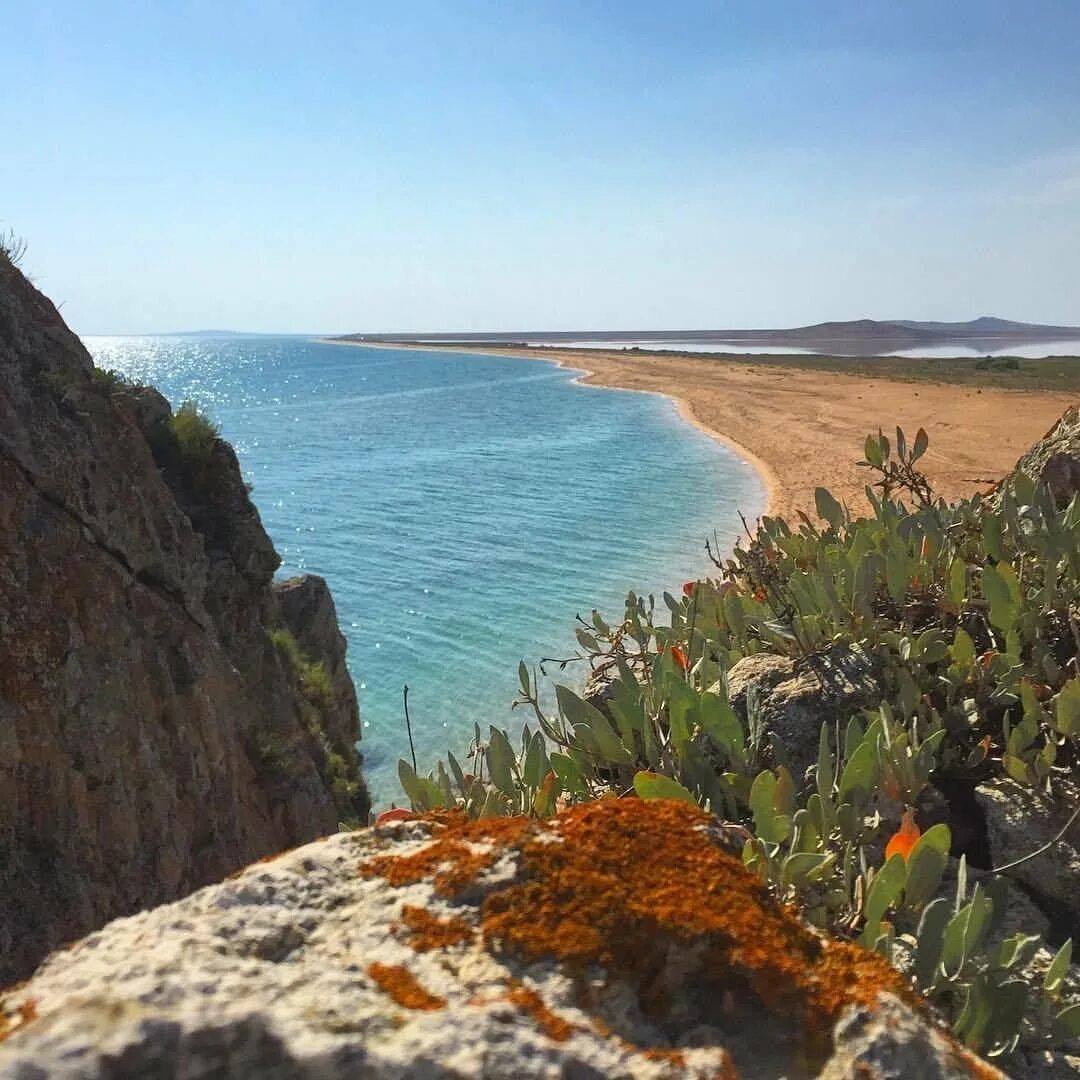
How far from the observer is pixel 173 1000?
1134mm

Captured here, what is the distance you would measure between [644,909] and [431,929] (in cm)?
36

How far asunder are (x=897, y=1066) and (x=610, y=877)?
1.65 ft

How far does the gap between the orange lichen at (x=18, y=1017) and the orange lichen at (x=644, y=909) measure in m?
0.57

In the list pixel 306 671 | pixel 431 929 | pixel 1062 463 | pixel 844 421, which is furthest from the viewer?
pixel 844 421

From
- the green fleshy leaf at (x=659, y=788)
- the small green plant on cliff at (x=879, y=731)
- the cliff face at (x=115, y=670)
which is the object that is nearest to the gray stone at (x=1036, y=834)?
the small green plant on cliff at (x=879, y=731)

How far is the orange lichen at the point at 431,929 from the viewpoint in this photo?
4.55 ft

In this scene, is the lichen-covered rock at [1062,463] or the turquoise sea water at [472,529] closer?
the lichen-covered rock at [1062,463]

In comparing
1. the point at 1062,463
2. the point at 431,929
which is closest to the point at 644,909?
the point at 431,929

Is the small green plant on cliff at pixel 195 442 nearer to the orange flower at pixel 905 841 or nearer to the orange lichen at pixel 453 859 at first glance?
the orange lichen at pixel 453 859

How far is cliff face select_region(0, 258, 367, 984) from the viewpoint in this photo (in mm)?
4629

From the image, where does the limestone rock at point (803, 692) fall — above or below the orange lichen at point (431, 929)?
below

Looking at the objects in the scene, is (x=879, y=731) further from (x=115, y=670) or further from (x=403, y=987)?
(x=115, y=670)

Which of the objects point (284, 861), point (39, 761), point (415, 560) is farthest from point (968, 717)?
point (415, 560)

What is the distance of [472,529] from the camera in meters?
23.6
